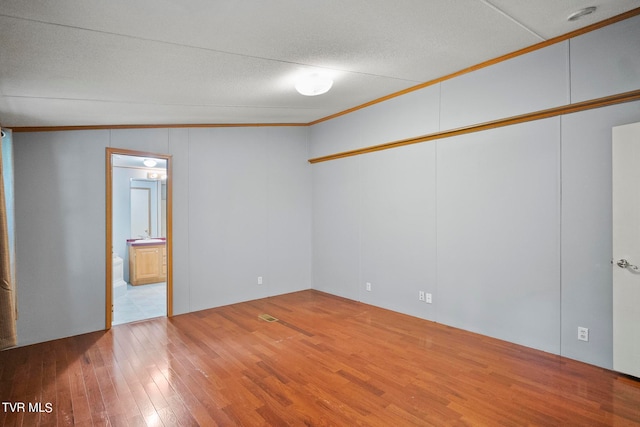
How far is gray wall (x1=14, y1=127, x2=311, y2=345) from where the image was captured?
3.74m

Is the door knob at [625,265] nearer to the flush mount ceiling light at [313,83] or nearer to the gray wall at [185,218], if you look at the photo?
the flush mount ceiling light at [313,83]

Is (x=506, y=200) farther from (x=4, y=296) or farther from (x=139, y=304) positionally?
(x=139, y=304)

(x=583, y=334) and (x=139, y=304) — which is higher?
(x=583, y=334)

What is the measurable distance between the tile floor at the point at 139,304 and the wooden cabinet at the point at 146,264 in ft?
0.59

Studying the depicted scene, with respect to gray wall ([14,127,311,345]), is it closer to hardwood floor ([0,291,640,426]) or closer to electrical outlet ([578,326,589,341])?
hardwood floor ([0,291,640,426])

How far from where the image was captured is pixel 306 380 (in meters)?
2.82

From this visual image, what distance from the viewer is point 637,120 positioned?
8.93 ft

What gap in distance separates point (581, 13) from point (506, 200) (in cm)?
171

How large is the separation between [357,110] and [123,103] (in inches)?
125

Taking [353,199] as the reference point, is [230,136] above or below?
above

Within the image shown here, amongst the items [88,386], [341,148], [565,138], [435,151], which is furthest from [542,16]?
[88,386]

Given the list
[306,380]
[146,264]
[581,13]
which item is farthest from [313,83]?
[146,264]

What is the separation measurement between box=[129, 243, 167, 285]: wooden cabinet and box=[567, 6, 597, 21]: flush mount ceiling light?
23.5 ft

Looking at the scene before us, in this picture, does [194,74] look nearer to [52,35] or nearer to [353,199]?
[52,35]
